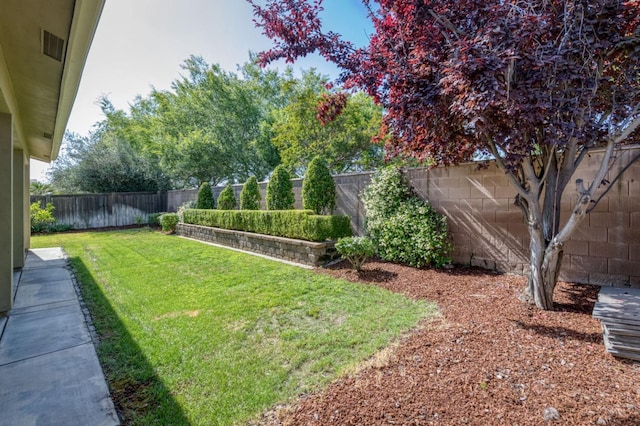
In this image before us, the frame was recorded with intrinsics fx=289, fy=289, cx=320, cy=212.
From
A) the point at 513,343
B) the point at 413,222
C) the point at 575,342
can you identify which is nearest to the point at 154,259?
the point at 413,222

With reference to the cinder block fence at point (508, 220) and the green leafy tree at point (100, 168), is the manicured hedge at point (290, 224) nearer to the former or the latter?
the cinder block fence at point (508, 220)

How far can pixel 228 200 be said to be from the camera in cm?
1080

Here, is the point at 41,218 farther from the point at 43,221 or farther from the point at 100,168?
the point at 100,168

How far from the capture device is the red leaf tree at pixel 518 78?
281 cm

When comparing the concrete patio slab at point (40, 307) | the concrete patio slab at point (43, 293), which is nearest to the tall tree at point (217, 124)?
the concrete patio slab at point (43, 293)

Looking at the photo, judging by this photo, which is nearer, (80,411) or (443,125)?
(80,411)

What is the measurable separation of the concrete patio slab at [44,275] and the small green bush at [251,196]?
4835mm

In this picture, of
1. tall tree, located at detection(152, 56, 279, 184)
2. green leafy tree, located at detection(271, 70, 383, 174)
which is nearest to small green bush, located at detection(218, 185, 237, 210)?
green leafy tree, located at detection(271, 70, 383, 174)

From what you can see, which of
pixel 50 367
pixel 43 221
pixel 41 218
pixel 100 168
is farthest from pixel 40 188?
pixel 50 367

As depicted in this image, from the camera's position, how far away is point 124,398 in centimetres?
213

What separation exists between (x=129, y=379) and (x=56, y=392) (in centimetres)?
47

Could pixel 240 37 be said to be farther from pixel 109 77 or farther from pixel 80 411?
pixel 80 411

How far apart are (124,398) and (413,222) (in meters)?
4.78

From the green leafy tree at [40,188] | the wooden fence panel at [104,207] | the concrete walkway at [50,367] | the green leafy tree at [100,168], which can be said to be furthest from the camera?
the green leafy tree at [40,188]
